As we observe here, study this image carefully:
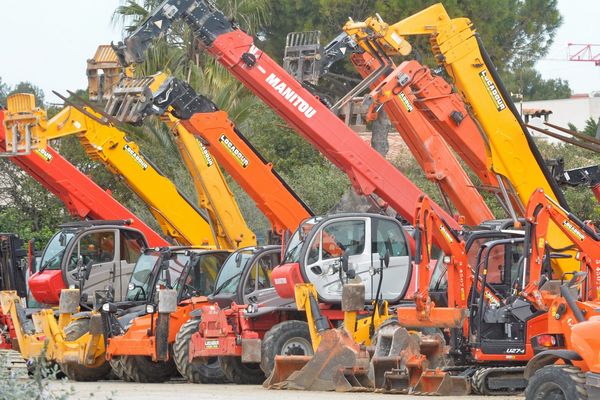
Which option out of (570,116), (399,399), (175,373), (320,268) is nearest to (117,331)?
(175,373)

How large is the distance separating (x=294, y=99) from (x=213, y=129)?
9.36ft

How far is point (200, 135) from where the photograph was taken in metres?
26.2

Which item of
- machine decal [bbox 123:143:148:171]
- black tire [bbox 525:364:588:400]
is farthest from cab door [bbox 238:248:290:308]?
black tire [bbox 525:364:588:400]

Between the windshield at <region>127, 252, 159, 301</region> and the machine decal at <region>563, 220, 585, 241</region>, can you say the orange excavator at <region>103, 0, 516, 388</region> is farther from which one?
the machine decal at <region>563, 220, 585, 241</region>

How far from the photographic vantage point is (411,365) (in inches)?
694

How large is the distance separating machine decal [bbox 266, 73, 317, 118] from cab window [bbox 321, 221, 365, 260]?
3.60 metres

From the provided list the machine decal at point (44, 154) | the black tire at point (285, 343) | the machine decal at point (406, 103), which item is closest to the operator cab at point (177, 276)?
the black tire at point (285, 343)

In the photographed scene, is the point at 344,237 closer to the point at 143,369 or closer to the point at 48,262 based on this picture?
the point at 143,369

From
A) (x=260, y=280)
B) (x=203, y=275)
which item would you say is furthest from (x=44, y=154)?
(x=260, y=280)

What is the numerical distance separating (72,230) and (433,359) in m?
10.8

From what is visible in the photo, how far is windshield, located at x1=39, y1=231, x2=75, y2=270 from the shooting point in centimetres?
2669

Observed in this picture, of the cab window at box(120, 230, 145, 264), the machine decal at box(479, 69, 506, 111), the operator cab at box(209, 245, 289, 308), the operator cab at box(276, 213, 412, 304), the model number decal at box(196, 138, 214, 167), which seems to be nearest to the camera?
the operator cab at box(276, 213, 412, 304)

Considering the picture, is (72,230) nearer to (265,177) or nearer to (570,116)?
(265,177)

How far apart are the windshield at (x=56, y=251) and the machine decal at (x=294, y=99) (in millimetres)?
5491
